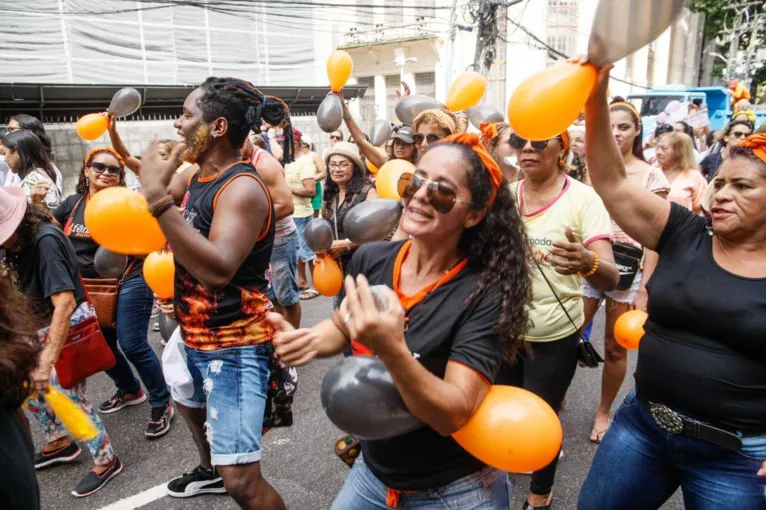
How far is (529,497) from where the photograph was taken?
282 centimetres

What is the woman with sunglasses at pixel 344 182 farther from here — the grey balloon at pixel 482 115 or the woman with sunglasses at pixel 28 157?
the woman with sunglasses at pixel 28 157

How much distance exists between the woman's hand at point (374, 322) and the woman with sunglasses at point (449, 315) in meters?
0.28

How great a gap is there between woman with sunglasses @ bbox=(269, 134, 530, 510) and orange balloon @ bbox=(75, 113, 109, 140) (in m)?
2.57

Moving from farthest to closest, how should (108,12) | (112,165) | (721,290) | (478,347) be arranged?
(108,12), (112,165), (721,290), (478,347)

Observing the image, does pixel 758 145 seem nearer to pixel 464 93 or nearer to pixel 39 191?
pixel 464 93

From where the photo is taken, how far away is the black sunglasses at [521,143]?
265 centimetres

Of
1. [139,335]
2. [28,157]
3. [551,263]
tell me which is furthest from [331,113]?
[28,157]

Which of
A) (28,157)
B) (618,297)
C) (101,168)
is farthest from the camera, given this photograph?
(28,157)

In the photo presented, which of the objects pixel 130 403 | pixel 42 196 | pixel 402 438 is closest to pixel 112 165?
pixel 42 196

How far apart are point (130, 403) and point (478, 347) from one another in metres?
3.54

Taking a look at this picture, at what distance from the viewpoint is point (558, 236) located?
265 centimetres

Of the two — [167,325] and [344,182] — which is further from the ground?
[344,182]

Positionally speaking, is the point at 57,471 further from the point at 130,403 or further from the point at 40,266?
the point at 40,266

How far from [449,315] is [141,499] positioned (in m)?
2.48
